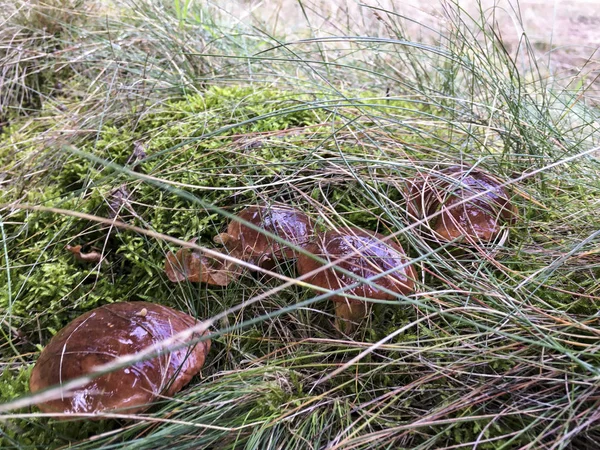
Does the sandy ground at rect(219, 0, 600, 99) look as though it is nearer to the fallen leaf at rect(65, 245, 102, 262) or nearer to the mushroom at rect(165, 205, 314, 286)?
the mushroom at rect(165, 205, 314, 286)

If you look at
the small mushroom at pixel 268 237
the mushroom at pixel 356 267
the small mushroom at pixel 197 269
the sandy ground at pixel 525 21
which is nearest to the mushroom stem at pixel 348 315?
the mushroom at pixel 356 267

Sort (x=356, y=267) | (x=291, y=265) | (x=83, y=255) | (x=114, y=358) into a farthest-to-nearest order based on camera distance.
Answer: (x=83, y=255)
(x=291, y=265)
(x=356, y=267)
(x=114, y=358)

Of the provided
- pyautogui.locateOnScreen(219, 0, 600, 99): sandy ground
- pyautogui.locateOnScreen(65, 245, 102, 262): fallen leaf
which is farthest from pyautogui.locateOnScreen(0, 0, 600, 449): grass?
pyautogui.locateOnScreen(219, 0, 600, 99): sandy ground

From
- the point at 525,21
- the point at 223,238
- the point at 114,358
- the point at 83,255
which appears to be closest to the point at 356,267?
the point at 223,238

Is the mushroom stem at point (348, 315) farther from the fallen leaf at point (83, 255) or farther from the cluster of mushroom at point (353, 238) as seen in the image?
the fallen leaf at point (83, 255)

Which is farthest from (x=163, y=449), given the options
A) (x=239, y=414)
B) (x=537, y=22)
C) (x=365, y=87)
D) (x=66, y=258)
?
(x=537, y=22)

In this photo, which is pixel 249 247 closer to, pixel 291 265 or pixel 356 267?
pixel 291 265

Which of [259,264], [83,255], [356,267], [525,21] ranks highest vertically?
[525,21]
